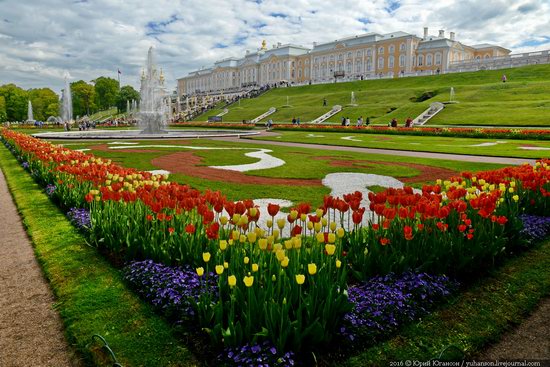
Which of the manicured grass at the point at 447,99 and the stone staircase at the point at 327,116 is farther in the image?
the stone staircase at the point at 327,116

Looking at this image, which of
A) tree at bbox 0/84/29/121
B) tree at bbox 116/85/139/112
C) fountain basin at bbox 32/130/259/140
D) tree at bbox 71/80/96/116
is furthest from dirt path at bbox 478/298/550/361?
tree at bbox 116/85/139/112

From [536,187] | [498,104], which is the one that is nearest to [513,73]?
[498,104]

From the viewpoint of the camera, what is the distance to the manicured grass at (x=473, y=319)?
3072mm

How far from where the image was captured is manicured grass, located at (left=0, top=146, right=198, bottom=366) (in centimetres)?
305

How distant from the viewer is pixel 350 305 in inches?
125

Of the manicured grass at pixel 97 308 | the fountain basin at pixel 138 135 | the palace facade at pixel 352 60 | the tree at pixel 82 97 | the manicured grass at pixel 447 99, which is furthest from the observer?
the tree at pixel 82 97

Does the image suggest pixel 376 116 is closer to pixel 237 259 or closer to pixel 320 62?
pixel 237 259

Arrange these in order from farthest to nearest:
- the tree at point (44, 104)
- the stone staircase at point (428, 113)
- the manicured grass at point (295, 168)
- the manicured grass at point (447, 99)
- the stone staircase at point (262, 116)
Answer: the tree at point (44, 104) < the stone staircase at point (262, 116) < the stone staircase at point (428, 113) < the manicured grass at point (447, 99) < the manicured grass at point (295, 168)

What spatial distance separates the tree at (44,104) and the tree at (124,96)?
A: 1482cm

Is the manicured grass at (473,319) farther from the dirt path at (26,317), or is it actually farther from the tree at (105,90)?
the tree at (105,90)

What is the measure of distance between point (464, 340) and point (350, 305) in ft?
3.17

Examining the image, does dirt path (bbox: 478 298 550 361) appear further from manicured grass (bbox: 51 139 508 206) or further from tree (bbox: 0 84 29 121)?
tree (bbox: 0 84 29 121)

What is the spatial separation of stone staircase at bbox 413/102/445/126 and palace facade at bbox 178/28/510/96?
30148 millimetres

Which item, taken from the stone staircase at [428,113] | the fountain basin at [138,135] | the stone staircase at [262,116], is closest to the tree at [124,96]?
the stone staircase at [262,116]
